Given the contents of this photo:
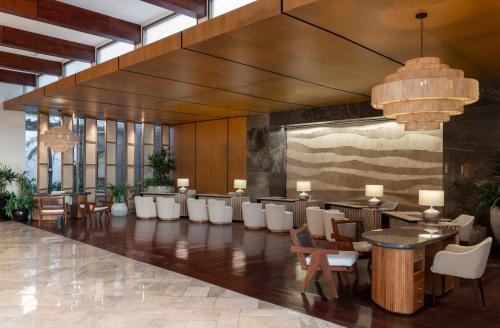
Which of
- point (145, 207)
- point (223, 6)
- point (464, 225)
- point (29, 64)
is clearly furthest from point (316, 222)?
point (29, 64)

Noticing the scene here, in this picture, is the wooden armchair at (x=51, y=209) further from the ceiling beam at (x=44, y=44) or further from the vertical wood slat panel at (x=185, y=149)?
the vertical wood slat panel at (x=185, y=149)

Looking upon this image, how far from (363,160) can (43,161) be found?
9.90 m

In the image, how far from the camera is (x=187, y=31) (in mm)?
5715

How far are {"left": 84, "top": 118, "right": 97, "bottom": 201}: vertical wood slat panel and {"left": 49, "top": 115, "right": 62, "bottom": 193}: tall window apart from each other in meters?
0.86

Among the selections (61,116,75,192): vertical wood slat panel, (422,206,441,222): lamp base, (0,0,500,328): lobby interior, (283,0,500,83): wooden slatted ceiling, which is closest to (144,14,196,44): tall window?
(0,0,500,328): lobby interior

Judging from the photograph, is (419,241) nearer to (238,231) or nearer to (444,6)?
(444,6)

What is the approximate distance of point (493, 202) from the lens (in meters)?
7.81

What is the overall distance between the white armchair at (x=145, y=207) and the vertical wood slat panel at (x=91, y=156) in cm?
254

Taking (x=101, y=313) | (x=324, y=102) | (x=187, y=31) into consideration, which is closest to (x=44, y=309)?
(x=101, y=313)

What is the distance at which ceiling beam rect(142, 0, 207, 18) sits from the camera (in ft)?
20.4

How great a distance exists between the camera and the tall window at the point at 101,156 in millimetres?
14406

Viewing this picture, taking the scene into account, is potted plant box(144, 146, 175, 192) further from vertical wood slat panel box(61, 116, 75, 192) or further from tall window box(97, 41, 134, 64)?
tall window box(97, 41, 134, 64)

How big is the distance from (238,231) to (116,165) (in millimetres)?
6791

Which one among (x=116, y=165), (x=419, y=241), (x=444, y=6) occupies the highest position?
(x=444, y=6)
